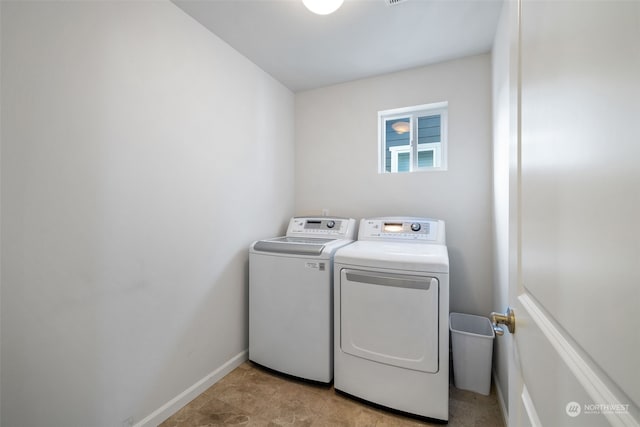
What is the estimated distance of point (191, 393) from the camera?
1663 millimetres

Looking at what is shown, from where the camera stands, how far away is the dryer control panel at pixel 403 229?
1.99m

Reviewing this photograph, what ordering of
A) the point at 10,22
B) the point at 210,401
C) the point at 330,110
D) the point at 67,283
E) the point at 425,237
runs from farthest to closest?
the point at 330,110
the point at 425,237
the point at 210,401
the point at 67,283
the point at 10,22

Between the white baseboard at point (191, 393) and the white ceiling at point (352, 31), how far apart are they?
245 centimetres

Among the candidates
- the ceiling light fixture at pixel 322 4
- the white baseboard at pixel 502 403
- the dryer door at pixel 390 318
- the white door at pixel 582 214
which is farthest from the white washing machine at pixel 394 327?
the ceiling light fixture at pixel 322 4

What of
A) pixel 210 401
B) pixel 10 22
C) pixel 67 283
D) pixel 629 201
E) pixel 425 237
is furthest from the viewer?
pixel 425 237

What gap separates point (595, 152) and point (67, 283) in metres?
1.74

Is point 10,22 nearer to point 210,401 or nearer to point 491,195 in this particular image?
point 210,401

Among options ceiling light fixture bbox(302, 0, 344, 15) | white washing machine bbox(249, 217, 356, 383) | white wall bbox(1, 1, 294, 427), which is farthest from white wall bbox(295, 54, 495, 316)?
ceiling light fixture bbox(302, 0, 344, 15)

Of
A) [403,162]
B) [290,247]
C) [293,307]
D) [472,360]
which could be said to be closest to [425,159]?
[403,162]

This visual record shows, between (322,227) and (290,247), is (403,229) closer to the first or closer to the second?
(322,227)

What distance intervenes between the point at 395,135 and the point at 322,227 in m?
1.21

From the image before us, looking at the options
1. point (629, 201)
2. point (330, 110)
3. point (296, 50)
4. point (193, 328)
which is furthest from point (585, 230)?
point (330, 110)

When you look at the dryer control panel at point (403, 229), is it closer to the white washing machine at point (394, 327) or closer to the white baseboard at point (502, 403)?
the white washing machine at point (394, 327)

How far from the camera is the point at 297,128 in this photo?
2.82m
